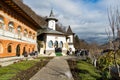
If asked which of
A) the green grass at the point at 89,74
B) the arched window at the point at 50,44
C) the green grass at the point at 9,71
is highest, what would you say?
the arched window at the point at 50,44

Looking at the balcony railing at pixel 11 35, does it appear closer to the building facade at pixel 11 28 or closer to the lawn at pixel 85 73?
the building facade at pixel 11 28

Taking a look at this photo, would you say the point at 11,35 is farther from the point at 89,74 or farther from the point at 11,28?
the point at 89,74

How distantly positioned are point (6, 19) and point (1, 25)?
150cm

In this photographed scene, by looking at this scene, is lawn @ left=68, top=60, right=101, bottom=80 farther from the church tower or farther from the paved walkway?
the church tower

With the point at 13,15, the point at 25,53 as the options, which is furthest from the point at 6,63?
the point at 25,53

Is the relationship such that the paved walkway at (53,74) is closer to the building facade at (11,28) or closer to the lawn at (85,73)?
the lawn at (85,73)

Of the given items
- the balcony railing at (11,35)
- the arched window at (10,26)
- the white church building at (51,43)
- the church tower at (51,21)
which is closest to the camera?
the balcony railing at (11,35)

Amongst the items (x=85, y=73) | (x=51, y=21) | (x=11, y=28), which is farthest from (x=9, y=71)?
(x=51, y=21)

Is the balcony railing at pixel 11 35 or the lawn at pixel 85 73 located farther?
the balcony railing at pixel 11 35

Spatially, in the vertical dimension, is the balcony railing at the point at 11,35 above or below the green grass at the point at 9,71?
above

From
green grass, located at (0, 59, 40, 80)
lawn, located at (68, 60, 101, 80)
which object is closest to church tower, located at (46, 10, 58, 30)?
green grass, located at (0, 59, 40, 80)

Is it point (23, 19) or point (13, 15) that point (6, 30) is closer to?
point (13, 15)

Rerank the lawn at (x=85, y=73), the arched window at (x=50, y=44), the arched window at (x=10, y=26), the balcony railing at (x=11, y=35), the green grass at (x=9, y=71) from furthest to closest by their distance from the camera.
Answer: the arched window at (x=50, y=44) < the arched window at (x=10, y=26) < the balcony railing at (x=11, y=35) < the lawn at (x=85, y=73) < the green grass at (x=9, y=71)

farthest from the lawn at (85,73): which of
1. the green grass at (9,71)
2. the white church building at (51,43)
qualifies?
the white church building at (51,43)
